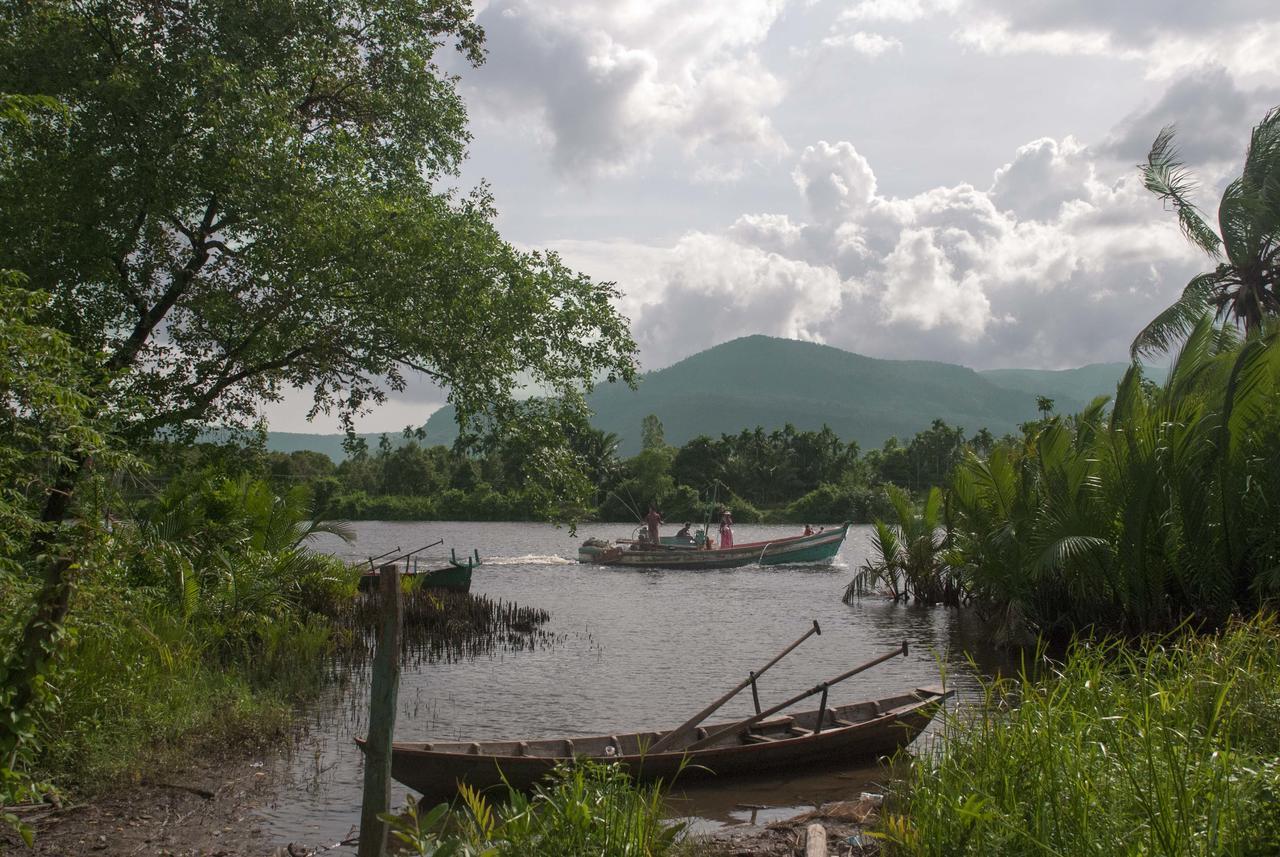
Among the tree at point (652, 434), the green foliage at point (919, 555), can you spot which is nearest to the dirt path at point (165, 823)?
the green foliage at point (919, 555)

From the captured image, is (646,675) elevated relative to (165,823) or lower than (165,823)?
lower

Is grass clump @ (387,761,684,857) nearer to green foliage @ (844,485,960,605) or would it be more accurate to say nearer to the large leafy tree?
the large leafy tree

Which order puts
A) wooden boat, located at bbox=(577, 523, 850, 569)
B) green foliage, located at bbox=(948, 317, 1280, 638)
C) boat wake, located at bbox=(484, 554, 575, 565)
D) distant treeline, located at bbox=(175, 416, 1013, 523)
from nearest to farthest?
green foliage, located at bbox=(948, 317, 1280, 638) → wooden boat, located at bbox=(577, 523, 850, 569) → boat wake, located at bbox=(484, 554, 575, 565) → distant treeline, located at bbox=(175, 416, 1013, 523)

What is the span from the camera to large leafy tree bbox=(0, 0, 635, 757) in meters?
11.9

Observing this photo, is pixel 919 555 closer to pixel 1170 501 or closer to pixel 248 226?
pixel 1170 501

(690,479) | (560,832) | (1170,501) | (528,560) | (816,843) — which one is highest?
(690,479)

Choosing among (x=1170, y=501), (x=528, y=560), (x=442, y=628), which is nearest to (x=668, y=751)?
(x=1170, y=501)

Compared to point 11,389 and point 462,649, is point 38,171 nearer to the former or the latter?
point 11,389

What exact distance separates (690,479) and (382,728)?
80.9 m

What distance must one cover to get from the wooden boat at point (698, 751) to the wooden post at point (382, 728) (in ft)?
5.26

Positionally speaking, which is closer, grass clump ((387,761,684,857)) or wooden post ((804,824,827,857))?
grass clump ((387,761,684,857))

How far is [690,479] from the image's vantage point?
8706cm

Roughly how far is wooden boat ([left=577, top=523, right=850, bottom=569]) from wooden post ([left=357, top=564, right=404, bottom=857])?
33370 millimetres

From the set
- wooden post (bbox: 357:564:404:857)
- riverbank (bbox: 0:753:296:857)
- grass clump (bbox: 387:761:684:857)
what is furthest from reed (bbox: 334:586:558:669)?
grass clump (bbox: 387:761:684:857)
